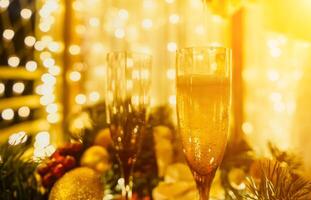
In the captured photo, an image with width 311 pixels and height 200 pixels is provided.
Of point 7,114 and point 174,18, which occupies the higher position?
point 174,18

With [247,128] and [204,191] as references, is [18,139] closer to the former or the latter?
[204,191]

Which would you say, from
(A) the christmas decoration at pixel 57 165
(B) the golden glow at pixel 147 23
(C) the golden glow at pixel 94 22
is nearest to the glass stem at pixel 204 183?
(A) the christmas decoration at pixel 57 165

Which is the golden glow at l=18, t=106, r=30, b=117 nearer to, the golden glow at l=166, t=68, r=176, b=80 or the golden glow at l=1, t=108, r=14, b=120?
the golden glow at l=1, t=108, r=14, b=120

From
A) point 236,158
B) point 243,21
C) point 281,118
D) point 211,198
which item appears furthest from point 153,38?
point 211,198

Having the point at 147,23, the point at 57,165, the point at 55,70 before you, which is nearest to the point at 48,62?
the point at 55,70

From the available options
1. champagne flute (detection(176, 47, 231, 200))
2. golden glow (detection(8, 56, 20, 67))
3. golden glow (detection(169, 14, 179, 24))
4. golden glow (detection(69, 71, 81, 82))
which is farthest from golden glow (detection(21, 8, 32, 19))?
champagne flute (detection(176, 47, 231, 200))

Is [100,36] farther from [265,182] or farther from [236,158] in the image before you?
[265,182]
